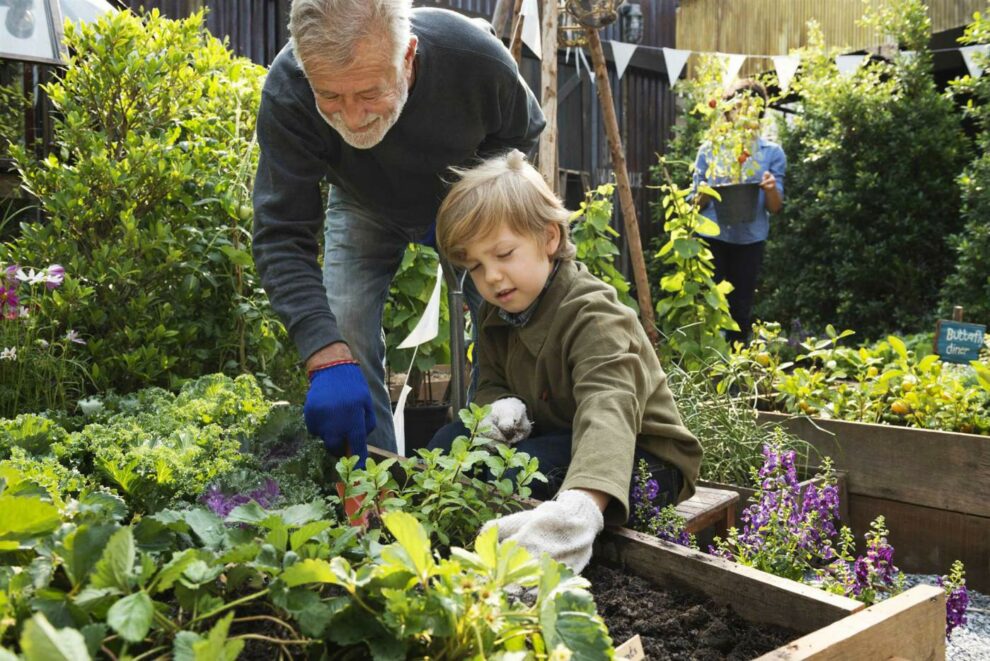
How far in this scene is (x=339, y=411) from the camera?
→ 1.74 meters

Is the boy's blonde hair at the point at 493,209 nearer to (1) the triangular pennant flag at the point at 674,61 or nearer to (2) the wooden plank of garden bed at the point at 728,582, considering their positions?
(2) the wooden plank of garden bed at the point at 728,582

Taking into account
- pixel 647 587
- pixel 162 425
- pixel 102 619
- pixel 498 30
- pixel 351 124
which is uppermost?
pixel 498 30

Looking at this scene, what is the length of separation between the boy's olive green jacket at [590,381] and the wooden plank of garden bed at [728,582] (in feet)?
0.20

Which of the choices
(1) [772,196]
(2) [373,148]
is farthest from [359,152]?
(1) [772,196]

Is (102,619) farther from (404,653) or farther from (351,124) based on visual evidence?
(351,124)

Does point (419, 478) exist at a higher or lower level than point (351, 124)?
lower

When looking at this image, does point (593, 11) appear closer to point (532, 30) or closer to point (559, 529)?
point (532, 30)

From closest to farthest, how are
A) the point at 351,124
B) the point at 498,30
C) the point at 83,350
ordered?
the point at 351,124, the point at 83,350, the point at 498,30

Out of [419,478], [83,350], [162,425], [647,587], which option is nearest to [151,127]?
[83,350]

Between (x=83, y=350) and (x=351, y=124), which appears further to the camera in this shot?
(x=83, y=350)

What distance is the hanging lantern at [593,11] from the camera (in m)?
3.43

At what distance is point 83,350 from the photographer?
103 inches

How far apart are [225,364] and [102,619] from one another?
2325 millimetres

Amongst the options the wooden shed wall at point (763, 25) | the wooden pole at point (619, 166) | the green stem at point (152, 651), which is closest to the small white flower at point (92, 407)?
the green stem at point (152, 651)
